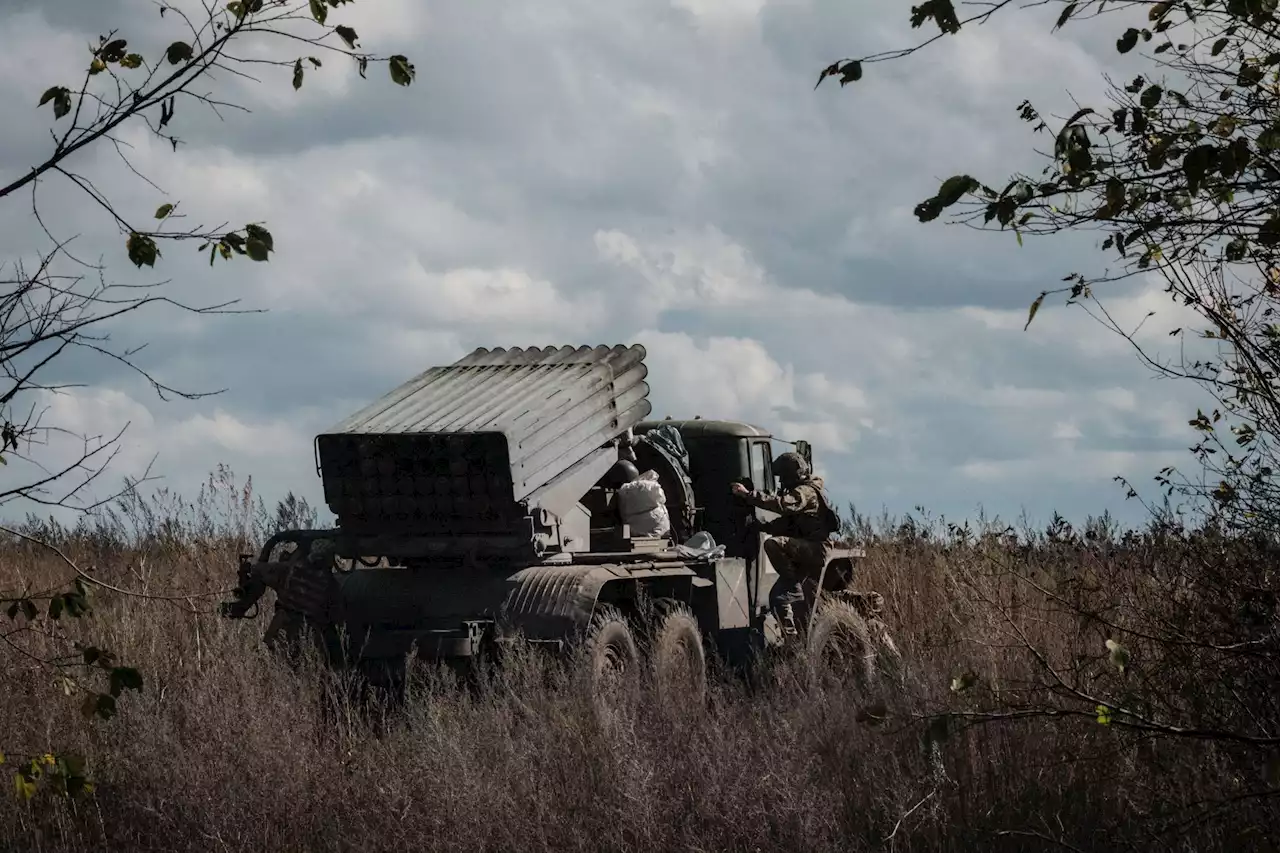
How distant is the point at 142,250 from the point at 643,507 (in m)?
6.39

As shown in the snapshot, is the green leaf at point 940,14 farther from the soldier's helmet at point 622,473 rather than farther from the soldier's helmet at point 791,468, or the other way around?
the soldier's helmet at point 791,468

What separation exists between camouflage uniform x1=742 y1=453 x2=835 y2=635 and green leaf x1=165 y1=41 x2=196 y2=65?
7.31m

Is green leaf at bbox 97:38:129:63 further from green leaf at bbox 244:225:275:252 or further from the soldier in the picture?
the soldier

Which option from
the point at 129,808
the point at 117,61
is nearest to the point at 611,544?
the point at 129,808

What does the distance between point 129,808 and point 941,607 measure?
713 centimetres

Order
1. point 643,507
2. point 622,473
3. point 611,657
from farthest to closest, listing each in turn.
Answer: point 622,473, point 643,507, point 611,657

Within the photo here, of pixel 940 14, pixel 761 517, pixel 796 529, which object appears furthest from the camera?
pixel 761 517

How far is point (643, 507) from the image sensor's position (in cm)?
1112

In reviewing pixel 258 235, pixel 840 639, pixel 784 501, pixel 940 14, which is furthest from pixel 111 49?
pixel 840 639

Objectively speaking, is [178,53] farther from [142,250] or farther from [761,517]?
[761,517]

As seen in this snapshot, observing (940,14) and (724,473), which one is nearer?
(940,14)

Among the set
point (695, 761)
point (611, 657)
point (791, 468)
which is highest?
point (791, 468)

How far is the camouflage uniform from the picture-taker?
Result: 39.3ft

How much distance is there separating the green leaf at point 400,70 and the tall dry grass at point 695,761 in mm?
2873
